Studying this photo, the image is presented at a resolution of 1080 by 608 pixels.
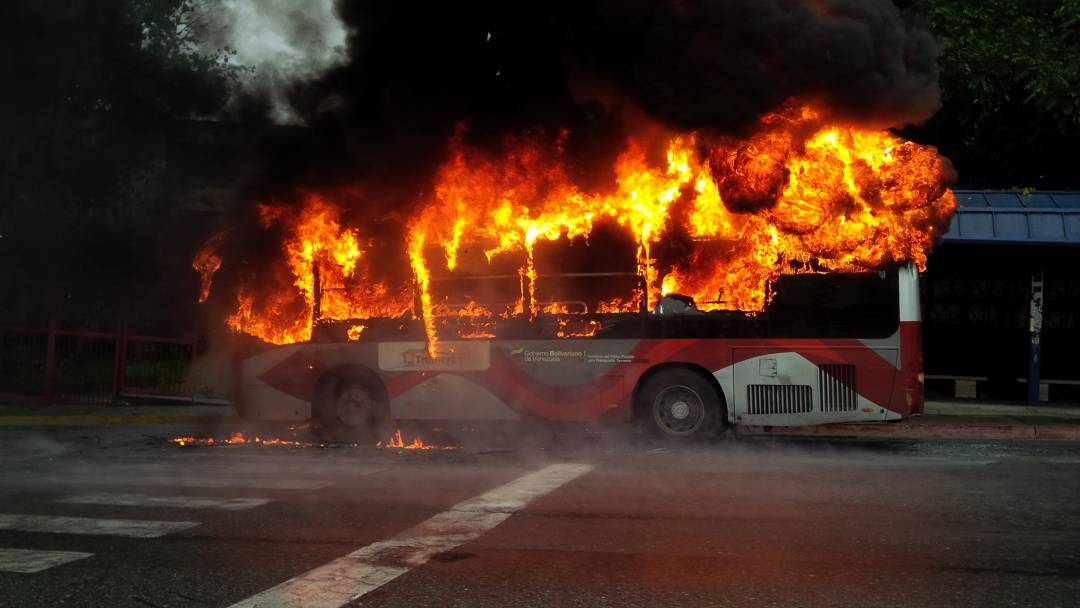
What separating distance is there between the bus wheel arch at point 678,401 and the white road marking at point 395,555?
3.15 metres

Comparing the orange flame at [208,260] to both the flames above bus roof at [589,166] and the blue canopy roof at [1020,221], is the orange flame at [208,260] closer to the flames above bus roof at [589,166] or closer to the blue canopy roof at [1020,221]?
the flames above bus roof at [589,166]

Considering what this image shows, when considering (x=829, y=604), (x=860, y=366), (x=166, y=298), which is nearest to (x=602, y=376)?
(x=860, y=366)

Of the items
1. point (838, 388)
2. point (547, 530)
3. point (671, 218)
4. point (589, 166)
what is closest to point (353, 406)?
point (589, 166)

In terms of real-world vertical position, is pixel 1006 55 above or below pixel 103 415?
above

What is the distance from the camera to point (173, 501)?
22.3 ft

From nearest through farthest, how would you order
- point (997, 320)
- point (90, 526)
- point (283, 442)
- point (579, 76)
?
point (90, 526), point (283, 442), point (579, 76), point (997, 320)

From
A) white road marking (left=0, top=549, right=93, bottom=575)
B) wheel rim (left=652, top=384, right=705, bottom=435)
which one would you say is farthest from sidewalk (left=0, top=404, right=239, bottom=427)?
white road marking (left=0, top=549, right=93, bottom=575)

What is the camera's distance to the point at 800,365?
987 cm

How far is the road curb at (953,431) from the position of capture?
11.1 metres

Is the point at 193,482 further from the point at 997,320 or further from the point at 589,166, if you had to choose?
the point at 997,320

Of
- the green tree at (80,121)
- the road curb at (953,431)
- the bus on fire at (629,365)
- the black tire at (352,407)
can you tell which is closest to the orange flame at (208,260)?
the bus on fire at (629,365)

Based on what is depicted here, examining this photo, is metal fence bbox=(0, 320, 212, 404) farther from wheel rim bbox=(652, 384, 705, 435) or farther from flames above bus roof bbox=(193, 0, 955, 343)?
wheel rim bbox=(652, 384, 705, 435)

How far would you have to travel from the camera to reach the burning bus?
9.91m

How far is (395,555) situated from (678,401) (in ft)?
18.5
